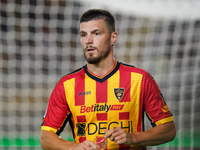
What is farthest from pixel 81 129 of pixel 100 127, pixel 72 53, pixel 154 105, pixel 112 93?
pixel 72 53

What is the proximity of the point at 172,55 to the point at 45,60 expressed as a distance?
11.3ft

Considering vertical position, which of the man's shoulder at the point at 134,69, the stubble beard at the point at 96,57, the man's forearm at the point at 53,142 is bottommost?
the man's forearm at the point at 53,142

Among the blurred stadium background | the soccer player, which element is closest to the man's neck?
the soccer player

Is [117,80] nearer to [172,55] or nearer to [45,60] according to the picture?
[172,55]

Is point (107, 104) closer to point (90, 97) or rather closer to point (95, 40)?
point (90, 97)

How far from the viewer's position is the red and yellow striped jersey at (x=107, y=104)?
6.15 feet

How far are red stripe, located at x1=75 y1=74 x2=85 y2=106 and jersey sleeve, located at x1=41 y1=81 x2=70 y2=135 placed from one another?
9 cm

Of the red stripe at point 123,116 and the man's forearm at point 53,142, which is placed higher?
the red stripe at point 123,116

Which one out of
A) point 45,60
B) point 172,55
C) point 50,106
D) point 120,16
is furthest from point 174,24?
point 50,106

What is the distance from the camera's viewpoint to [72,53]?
21.3 ft

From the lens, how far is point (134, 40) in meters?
6.60

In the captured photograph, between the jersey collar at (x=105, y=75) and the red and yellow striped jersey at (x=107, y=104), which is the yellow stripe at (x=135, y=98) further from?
the jersey collar at (x=105, y=75)

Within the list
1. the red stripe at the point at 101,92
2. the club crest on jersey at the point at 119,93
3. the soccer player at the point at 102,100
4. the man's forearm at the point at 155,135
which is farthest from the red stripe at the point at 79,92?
the man's forearm at the point at 155,135

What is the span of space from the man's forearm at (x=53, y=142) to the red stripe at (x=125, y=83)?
1.69 ft
